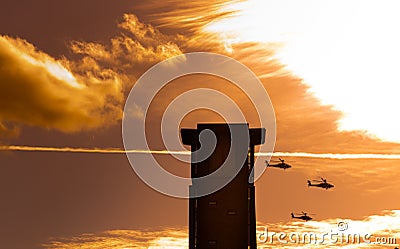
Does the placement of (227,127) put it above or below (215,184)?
above

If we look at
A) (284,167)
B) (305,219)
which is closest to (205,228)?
(284,167)

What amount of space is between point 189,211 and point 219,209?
357 centimetres

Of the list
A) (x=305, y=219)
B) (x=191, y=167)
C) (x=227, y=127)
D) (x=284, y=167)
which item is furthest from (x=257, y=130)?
(x=305, y=219)

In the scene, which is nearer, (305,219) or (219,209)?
(219,209)

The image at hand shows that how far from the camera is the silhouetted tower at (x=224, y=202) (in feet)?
260

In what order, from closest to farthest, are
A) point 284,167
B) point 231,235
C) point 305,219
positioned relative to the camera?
point 231,235 < point 284,167 < point 305,219

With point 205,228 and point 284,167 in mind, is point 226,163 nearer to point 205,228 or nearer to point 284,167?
point 205,228

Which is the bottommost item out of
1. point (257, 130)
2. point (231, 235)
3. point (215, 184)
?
point (231, 235)

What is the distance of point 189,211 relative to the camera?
3182 inches

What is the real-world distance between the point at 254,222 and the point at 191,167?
981 cm

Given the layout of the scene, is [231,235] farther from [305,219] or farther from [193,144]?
[305,219]

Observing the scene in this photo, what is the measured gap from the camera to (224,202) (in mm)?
80188

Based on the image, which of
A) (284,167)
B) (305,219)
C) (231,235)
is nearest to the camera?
(231,235)

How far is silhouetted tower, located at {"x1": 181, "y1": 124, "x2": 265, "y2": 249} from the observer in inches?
3120
